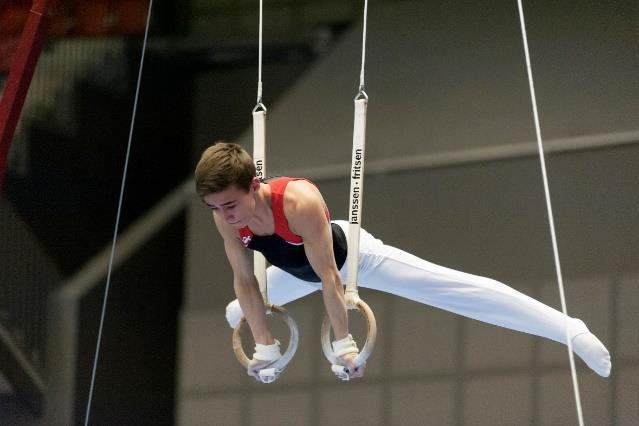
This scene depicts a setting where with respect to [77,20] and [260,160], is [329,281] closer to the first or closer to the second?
[260,160]

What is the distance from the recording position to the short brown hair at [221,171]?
2895 mm

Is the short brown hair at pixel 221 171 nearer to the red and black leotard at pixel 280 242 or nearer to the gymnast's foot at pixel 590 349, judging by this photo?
the red and black leotard at pixel 280 242

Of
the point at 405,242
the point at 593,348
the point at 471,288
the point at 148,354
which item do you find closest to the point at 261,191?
the point at 471,288

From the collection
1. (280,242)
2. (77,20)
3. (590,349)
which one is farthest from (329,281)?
(77,20)

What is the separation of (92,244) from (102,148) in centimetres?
76

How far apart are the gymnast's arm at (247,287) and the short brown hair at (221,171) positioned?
1.52 feet

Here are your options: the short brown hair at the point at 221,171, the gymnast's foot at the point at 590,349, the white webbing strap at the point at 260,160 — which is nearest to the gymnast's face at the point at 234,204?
the short brown hair at the point at 221,171

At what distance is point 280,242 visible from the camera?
133 inches

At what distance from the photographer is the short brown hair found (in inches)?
114

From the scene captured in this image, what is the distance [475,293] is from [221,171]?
139 cm

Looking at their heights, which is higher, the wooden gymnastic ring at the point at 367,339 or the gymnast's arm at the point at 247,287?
the gymnast's arm at the point at 247,287

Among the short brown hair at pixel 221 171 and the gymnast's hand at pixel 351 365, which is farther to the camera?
the gymnast's hand at pixel 351 365

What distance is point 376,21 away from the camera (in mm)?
7824

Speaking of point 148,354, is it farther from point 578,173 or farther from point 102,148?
point 578,173
